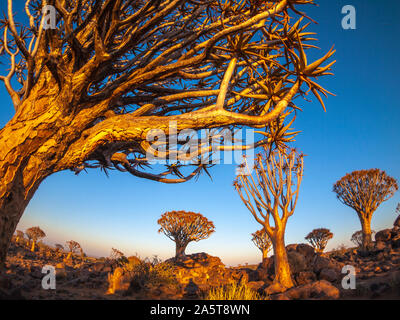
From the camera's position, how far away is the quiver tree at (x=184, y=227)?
16234 millimetres

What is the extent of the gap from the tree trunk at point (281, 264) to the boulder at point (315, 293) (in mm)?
3222

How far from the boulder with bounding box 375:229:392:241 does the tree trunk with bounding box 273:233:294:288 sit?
12262 millimetres

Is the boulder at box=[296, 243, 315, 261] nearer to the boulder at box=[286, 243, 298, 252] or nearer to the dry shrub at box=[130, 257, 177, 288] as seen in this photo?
the boulder at box=[286, 243, 298, 252]

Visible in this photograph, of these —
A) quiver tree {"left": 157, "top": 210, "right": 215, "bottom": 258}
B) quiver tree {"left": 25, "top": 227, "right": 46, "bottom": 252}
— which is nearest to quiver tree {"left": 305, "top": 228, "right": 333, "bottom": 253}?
quiver tree {"left": 157, "top": 210, "right": 215, "bottom": 258}

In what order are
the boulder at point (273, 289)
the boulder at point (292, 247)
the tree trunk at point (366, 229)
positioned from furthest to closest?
1. the tree trunk at point (366, 229)
2. the boulder at point (292, 247)
3. the boulder at point (273, 289)

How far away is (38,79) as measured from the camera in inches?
176

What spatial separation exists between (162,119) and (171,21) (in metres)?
3.70

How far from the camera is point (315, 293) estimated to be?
5.23 m

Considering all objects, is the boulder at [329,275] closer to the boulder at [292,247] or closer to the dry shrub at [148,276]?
the boulder at [292,247]

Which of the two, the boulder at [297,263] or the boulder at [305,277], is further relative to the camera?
the boulder at [297,263]

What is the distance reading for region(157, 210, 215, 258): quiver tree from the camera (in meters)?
16.2

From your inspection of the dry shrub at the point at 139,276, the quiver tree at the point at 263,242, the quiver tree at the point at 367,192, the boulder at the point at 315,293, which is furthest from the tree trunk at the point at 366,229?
the dry shrub at the point at 139,276

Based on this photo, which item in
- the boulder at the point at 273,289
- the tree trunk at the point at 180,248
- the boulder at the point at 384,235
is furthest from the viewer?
the boulder at the point at 384,235

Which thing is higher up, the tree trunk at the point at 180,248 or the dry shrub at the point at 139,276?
the dry shrub at the point at 139,276
